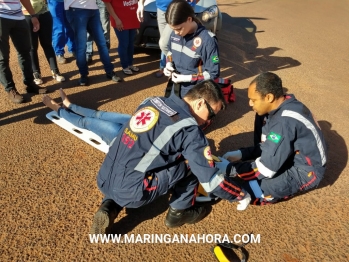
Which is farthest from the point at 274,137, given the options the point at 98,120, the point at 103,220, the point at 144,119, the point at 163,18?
the point at 163,18

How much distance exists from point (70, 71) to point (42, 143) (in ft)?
6.69

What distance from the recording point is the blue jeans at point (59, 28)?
203 inches

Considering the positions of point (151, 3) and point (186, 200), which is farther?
→ point (151, 3)

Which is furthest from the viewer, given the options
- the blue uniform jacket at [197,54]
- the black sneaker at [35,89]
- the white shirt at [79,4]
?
the black sneaker at [35,89]

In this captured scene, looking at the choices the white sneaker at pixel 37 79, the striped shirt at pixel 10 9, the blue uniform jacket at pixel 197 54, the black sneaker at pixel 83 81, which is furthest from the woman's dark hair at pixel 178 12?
the white sneaker at pixel 37 79

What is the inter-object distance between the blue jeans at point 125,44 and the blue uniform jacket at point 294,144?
2.96 m

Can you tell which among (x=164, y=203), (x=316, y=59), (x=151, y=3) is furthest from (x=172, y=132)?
(x=316, y=59)

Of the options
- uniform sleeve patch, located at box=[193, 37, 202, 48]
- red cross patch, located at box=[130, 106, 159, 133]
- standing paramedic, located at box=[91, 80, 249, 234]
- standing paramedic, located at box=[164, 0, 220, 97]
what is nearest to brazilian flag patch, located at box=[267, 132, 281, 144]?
standing paramedic, located at box=[91, 80, 249, 234]

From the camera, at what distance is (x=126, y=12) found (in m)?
4.91

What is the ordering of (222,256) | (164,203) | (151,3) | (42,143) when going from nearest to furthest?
(222,256), (164,203), (42,143), (151,3)

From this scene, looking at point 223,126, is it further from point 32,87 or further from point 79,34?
point 32,87

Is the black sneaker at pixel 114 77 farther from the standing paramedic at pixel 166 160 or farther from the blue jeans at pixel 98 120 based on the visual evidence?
the standing paramedic at pixel 166 160

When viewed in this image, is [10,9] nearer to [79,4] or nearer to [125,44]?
[79,4]

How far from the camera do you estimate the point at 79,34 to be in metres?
4.57
